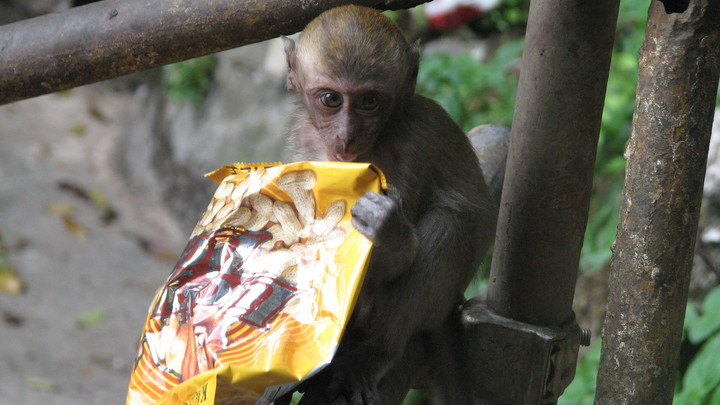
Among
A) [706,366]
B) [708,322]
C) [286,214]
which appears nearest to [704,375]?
[706,366]

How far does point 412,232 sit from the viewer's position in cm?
221

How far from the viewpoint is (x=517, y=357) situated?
2311 millimetres

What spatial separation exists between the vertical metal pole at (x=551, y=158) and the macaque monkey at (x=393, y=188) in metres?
0.18

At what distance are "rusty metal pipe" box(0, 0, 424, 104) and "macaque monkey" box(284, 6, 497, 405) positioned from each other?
0.41 feet

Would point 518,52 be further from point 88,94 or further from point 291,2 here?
point 88,94

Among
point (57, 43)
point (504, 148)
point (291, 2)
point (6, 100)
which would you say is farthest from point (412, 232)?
point (6, 100)

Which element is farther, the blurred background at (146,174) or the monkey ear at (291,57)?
the blurred background at (146,174)

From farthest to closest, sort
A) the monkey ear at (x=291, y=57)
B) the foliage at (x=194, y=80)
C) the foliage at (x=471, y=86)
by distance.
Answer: the foliage at (x=194, y=80) < the foliage at (x=471, y=86) < the monkey ear at (x=291, y=57)

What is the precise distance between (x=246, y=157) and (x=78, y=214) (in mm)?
1616

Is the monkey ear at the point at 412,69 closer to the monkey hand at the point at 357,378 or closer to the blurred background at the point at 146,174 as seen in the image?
the monkey hand at the point at 357,378

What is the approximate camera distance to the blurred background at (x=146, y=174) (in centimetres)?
467

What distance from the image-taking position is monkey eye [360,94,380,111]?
7.76 feet

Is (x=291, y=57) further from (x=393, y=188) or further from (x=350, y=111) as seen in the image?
(x=393, y=188)

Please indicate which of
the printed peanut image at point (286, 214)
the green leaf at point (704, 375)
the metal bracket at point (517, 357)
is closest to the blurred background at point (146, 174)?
the green leaf at point (704, 375)
